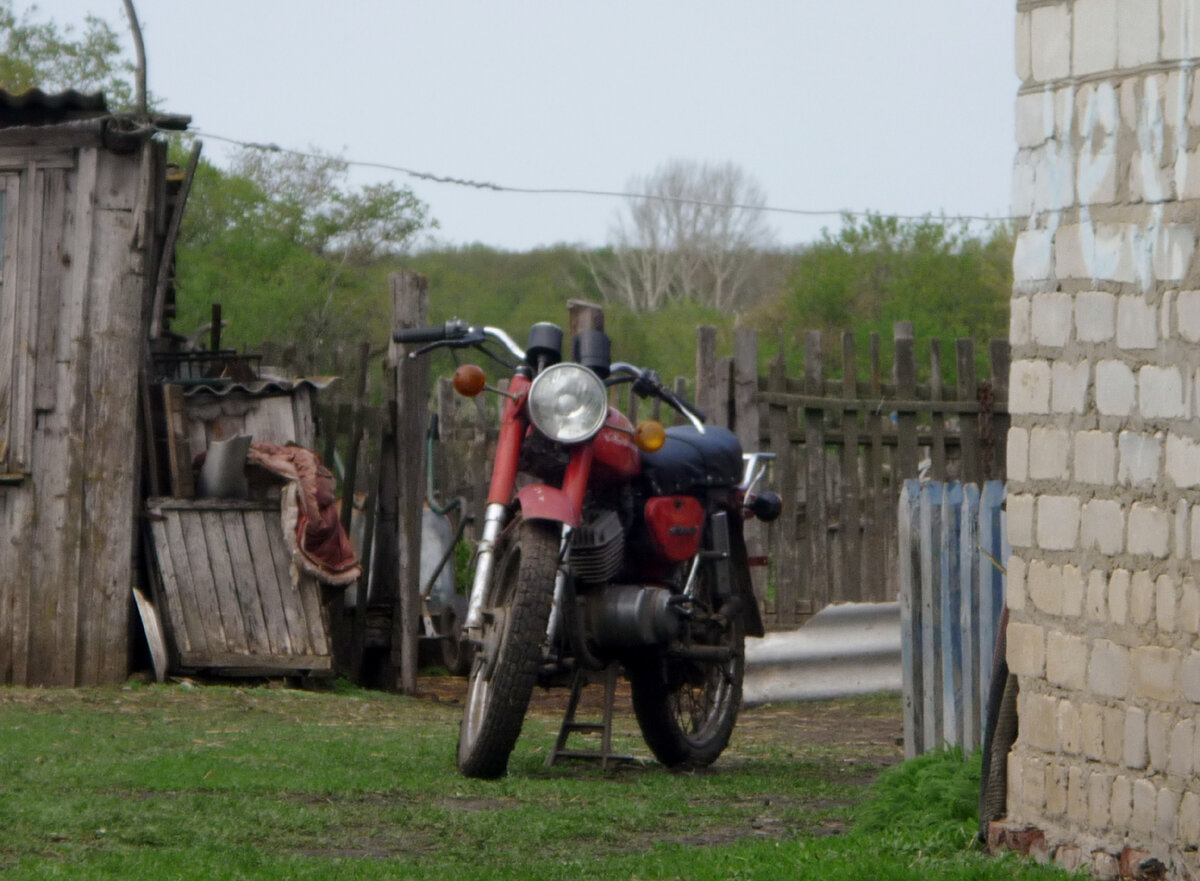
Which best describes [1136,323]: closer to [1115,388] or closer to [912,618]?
[1115,388]

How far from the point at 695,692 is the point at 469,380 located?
1.81 m

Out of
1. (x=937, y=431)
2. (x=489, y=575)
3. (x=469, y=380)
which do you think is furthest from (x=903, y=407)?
(x=489, y=575)

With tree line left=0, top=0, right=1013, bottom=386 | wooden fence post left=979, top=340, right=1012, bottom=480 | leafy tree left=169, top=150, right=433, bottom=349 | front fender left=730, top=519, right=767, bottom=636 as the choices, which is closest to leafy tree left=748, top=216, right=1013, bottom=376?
tree line left=0, top=0, right=1013, bottom=386

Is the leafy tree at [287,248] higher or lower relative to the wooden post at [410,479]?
higher

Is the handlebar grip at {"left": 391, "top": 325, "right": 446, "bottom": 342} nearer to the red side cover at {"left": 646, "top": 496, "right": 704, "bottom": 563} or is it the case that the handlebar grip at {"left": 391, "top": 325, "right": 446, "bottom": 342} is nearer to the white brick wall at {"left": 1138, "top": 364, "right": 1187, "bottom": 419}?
the red side cover at {"left": 646, "top": 496, "right": 704, "bottom": 563}

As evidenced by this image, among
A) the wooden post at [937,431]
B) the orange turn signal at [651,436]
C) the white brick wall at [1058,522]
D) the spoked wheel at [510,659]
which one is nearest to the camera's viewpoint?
the white brick wall at [1058,522]

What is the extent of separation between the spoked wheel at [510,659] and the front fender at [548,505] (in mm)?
59

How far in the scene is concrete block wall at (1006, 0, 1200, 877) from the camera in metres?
4.34

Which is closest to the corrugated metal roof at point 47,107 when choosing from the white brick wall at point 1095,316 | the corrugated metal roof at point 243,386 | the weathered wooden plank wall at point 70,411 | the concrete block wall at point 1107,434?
the weathered wooden plank wall at point 70,411

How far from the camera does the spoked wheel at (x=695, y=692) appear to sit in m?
6.61

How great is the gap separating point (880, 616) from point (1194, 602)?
601cm

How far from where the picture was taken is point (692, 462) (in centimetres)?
684

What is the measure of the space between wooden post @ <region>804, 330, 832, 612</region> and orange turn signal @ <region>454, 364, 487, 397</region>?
13.7 ft

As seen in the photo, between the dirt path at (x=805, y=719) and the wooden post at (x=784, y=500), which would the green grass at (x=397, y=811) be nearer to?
the dirt path at (x=805, y=719)
